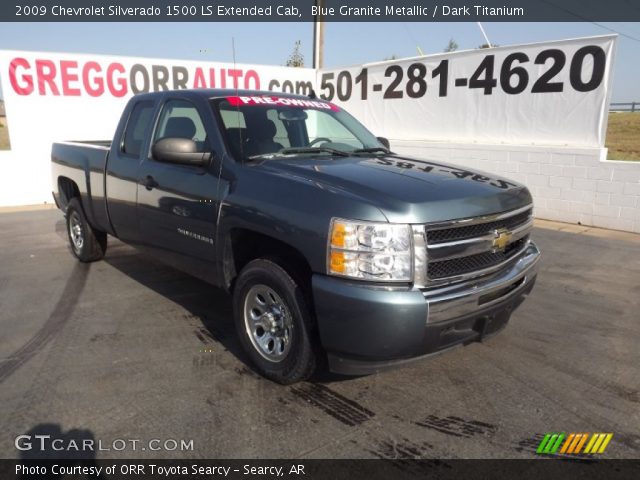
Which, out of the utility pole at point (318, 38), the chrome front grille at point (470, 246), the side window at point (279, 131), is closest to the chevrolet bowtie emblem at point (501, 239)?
the chrome front grille at point (470, 246)

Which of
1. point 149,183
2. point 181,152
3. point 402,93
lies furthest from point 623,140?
point 181,152

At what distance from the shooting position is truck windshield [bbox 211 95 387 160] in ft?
12.1

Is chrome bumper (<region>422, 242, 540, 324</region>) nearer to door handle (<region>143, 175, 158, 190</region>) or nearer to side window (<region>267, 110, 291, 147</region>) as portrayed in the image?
side window (<region>267, 110, 291, 147</region>)

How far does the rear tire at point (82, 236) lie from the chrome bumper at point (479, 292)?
4561mm

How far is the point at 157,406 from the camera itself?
307cm

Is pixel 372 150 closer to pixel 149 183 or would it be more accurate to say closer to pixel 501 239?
pixel 501 239

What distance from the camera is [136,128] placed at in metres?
4.73

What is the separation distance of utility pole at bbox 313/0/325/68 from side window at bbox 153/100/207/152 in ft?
32.8

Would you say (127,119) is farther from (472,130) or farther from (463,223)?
(472,130)

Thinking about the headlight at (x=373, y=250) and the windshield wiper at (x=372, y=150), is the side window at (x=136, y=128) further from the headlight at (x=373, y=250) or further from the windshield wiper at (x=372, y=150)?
the headlight at (x=373, y=250)

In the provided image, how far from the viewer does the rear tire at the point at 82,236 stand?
5.92m

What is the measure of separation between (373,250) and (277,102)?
2059mm

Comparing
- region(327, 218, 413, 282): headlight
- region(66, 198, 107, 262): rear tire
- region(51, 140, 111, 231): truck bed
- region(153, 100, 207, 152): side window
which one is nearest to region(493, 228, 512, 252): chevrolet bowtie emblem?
region(327, 218, 413, 282): headlight

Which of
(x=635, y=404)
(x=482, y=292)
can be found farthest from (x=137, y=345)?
(x=635, y=404)
